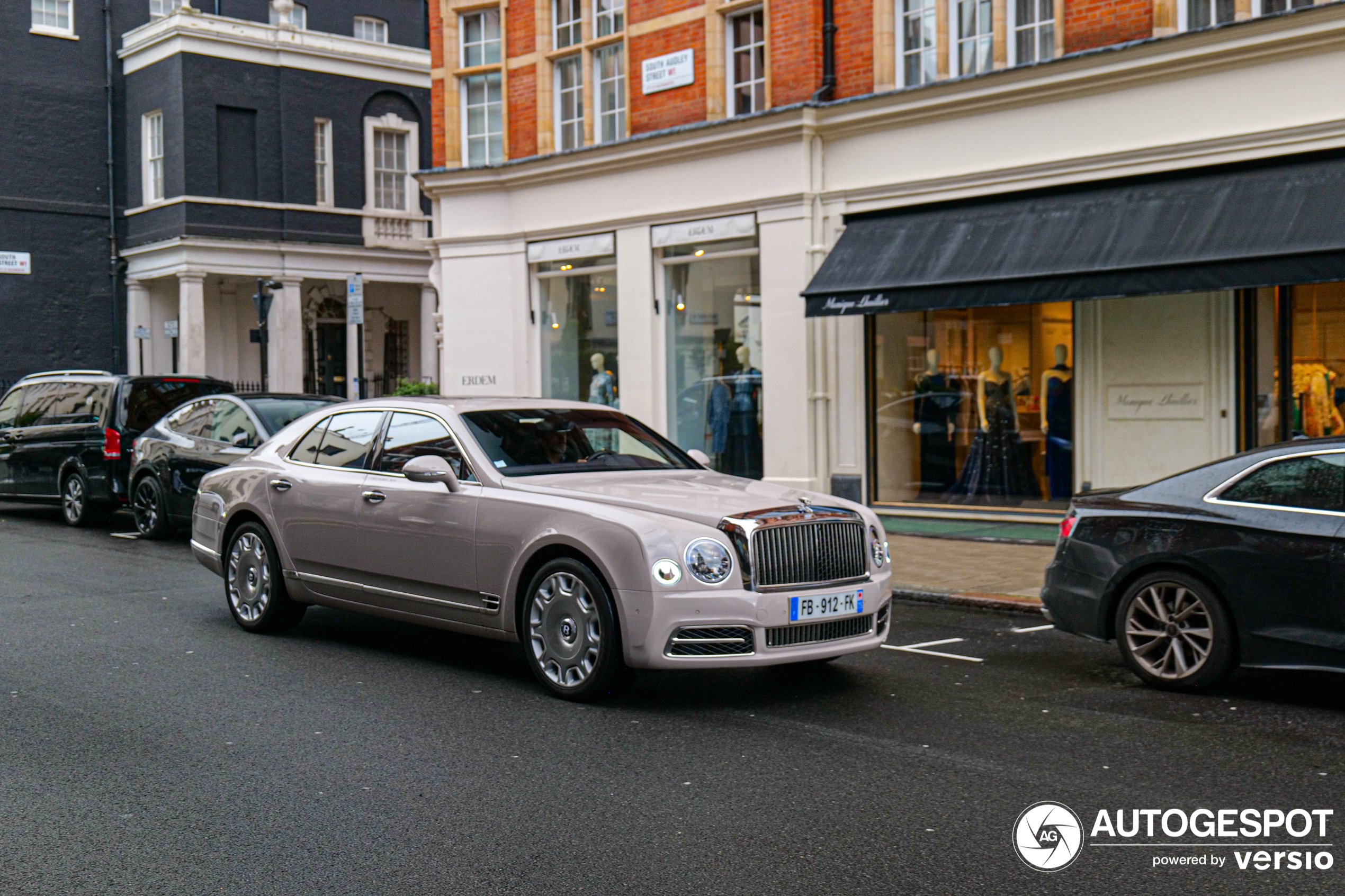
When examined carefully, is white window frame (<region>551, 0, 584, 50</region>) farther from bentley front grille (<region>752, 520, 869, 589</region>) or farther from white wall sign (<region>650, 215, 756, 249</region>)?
bentley front grille (<region>752, 520, 869, 589</region>)

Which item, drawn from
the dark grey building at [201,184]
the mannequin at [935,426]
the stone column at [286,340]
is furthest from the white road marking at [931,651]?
the dark grey building at [201,184]

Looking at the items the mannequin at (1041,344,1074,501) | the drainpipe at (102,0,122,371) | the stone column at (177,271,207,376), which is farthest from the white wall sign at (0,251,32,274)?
the mannequin at (1041,344,1074,501)

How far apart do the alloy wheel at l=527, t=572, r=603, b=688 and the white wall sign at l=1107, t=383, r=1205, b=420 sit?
8985mm

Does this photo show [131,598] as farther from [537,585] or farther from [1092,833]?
[1092,833]

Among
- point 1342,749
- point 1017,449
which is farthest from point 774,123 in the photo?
point 1342,749

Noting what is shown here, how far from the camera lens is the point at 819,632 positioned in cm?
682

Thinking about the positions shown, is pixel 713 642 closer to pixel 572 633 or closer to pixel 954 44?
pixel 572 633

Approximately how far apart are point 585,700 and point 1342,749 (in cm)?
358

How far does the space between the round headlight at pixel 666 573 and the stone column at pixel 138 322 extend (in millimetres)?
30052

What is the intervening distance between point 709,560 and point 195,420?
9.73 meters

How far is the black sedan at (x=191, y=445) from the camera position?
13.9 metres

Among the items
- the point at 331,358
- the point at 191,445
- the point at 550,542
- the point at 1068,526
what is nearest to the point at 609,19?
the point at 191,445

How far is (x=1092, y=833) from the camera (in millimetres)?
4824

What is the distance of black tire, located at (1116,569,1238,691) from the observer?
23.3ft
